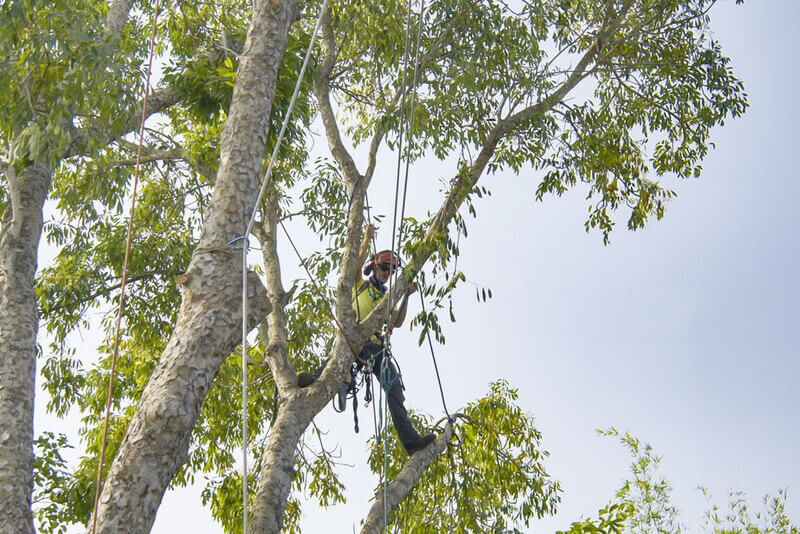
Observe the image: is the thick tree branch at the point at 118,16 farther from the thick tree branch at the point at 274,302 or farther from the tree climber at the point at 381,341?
the tree climber at the point at 381,341

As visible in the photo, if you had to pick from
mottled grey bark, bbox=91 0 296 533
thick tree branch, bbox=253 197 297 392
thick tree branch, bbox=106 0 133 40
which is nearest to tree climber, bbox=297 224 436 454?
thick tree branch, bbox=253 197 297 392

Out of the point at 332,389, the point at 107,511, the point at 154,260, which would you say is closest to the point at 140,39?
the point at 154,260

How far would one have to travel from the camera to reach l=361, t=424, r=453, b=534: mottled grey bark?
14.2 ft

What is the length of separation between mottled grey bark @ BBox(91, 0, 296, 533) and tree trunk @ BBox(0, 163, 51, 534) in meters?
1.36

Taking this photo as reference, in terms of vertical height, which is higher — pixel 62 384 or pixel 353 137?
pixel 353 137

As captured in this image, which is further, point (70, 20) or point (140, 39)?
point (140, 39)

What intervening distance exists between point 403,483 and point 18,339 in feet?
7.52

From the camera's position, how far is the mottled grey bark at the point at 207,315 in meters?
2.34

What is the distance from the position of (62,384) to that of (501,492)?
4.03 meters

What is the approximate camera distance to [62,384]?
6980 millimetres

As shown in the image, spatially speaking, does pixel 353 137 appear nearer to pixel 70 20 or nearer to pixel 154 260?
pixel 154 260

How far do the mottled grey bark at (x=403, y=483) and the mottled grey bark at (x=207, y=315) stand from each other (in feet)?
6.41

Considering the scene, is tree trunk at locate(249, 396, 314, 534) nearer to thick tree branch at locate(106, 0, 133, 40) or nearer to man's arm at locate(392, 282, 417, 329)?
man's arm at locate(392, 282, 417, 329)

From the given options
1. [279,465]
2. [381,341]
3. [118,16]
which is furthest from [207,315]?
[118,16]
